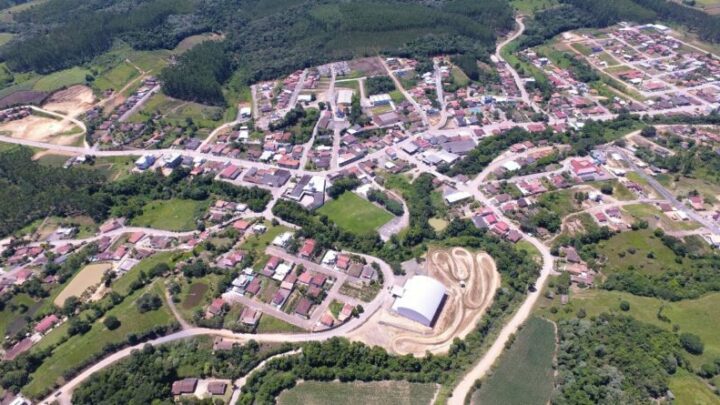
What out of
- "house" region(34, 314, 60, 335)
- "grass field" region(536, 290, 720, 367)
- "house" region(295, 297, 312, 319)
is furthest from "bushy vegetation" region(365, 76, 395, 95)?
"house" region(34, 314, 60, 335)

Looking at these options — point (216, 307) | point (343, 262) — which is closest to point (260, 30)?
point (343, 262)

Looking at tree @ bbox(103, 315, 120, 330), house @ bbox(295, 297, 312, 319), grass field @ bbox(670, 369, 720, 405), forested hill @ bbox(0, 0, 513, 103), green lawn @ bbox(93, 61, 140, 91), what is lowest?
grass field @ bbox(670, 369, 720, 405)

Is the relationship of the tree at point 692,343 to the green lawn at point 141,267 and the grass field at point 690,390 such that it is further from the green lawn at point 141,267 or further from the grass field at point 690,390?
the green lawn at point 141,267

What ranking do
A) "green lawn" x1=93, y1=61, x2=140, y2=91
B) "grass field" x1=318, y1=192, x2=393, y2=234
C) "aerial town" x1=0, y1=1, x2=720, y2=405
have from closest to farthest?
"aerial town" x1=0, y1=1, x2=720, y2=405 < "grass field" x1=318, y1=192, x2=393, y2=234 < "green lawn" x1=93, y1=61, x2=140, y2=91

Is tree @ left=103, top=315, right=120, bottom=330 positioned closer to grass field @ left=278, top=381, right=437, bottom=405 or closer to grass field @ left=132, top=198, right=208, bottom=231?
grass field @ left=132, top=198, right=208, bottom=231

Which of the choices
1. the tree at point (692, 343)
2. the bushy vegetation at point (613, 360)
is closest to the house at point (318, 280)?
the bushy vegetation at point (613, 360)

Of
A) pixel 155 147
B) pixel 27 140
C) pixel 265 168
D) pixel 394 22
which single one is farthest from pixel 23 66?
pixel 394 22

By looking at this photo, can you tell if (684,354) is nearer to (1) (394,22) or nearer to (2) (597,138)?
(2) (597,138)
